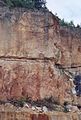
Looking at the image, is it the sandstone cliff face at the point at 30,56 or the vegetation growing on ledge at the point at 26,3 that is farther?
the vegetation growing on ledge at the point at 26,3

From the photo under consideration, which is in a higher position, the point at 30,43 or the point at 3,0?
the point at 3,0

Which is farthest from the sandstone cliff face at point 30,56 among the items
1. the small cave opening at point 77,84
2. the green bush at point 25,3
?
the green bush at point 25,3

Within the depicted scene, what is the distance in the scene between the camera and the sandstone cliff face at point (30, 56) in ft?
91.4

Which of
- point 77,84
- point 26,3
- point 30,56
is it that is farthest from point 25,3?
point 77,84

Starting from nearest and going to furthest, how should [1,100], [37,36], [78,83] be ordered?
1. [1,100]
2. [37,36]
3. [78,83]

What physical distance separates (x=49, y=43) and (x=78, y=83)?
3.85 metres

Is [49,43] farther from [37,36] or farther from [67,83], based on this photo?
[67,83]

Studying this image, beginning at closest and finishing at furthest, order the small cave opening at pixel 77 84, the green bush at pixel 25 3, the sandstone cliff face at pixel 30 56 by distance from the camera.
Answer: the sandstone cliff face at pixel 30 56, the green bush at pixel 25 3, the small cave opening at pixel 77 84

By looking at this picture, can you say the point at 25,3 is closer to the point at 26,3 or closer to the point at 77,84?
the point at 26,3

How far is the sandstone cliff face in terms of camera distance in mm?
27859

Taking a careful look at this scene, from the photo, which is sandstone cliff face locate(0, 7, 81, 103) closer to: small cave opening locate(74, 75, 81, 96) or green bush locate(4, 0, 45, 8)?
small cave opening locate(74, 75, 81, 96)

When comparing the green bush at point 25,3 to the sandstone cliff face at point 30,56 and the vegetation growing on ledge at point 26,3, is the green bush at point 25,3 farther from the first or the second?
the sandstone cliff face at point 30,56

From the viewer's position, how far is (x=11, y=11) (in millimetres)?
28453

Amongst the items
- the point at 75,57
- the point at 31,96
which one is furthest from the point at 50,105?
the point at 75,57
